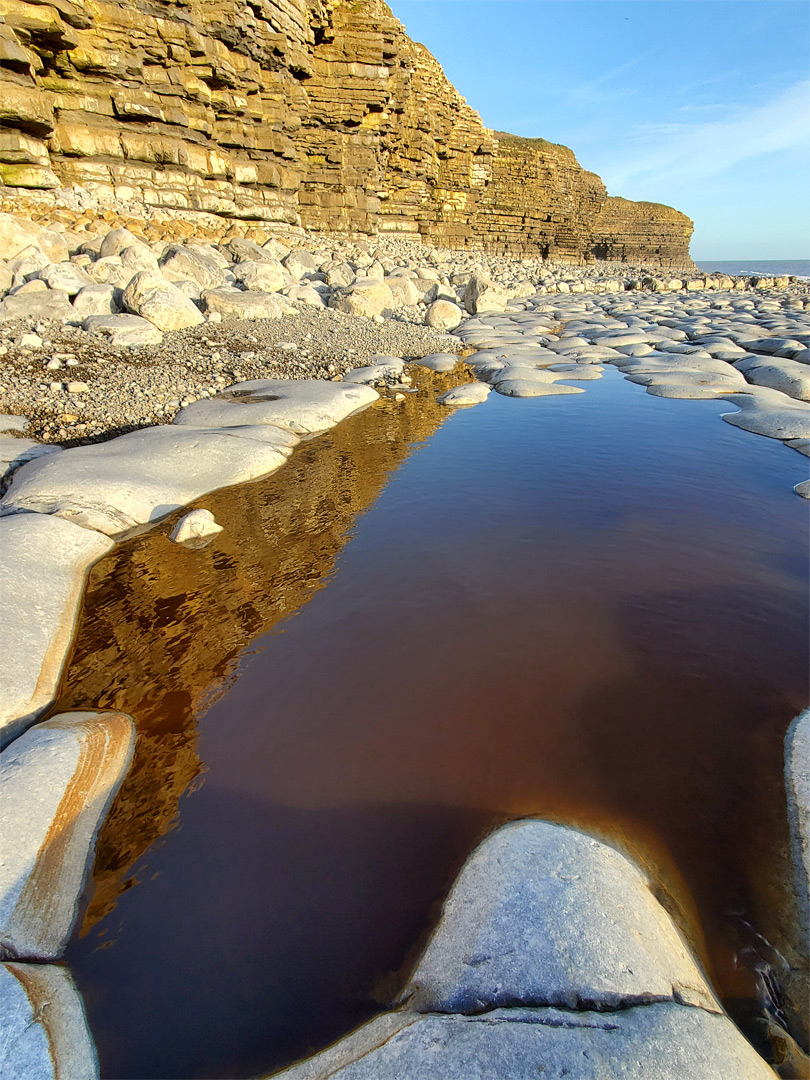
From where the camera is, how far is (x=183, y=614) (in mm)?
2910

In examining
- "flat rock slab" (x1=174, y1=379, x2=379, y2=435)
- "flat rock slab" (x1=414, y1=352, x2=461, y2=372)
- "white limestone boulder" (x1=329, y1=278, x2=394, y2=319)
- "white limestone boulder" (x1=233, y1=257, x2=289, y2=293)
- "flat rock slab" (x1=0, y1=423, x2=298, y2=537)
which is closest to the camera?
"flat rock slab" (x1=0, y1=423, x2=298, y2=537)

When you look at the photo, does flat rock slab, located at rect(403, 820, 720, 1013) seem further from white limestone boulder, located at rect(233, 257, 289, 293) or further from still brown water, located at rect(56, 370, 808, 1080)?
white limestone boulder, located at rect(233, 257, 289, 293)

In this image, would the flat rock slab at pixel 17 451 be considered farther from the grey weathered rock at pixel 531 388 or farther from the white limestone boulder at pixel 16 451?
the grey weathered rock at pixel 531 388

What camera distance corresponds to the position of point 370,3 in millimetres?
21297

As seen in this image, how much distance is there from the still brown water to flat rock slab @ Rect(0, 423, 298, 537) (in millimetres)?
238

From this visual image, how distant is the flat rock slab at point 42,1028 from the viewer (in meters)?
1.18

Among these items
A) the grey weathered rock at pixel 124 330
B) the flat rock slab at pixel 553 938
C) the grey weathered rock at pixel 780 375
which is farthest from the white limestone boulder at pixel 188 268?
the flat rock slab at pixel 553 938

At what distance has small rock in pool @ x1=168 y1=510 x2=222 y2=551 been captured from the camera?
3568 millimetres

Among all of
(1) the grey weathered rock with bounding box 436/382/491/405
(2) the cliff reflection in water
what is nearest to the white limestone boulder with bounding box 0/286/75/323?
(2) the cliff reflection in water

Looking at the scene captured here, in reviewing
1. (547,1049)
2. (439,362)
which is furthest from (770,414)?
(547,1049)

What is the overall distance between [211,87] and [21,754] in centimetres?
2002

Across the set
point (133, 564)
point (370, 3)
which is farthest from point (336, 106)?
point (133, 564)

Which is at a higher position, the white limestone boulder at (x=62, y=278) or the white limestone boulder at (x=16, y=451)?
the white limestone boulder at (x=62, y=278)

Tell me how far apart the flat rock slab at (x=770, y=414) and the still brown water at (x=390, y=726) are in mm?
1851
